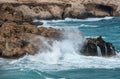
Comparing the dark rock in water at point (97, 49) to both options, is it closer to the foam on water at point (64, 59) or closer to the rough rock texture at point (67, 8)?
the foam on water at point (64, 59)

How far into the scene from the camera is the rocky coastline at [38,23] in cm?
3067

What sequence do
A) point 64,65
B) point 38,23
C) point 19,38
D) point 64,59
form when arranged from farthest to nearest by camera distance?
point 38,23 < point 19,38 < point 64,59 < point 64,65

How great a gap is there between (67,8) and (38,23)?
780 inches

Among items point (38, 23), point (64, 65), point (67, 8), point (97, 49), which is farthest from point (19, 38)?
point (67, 8)

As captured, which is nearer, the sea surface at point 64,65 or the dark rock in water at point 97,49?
the sea surface at point 64,65

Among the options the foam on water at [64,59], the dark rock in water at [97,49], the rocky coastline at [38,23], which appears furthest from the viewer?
the dark rock in water at [97,49]

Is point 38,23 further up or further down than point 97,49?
further down

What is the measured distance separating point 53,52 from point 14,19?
15648 millimetres

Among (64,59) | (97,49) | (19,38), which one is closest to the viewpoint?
(64,59)

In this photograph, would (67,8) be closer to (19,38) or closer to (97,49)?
(97,49)

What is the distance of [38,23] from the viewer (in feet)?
175

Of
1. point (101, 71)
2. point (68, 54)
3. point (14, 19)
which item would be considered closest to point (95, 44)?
point (68, 54)

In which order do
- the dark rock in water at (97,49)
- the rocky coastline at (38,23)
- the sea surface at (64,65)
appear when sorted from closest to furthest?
the sea surface at (64,65) → the rocky coastline at (38,23) → the dark rock in water at (97,49)

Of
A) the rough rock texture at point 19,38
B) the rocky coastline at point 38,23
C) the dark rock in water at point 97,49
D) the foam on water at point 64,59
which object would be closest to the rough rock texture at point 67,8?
the rocky coastline at point 38,23
